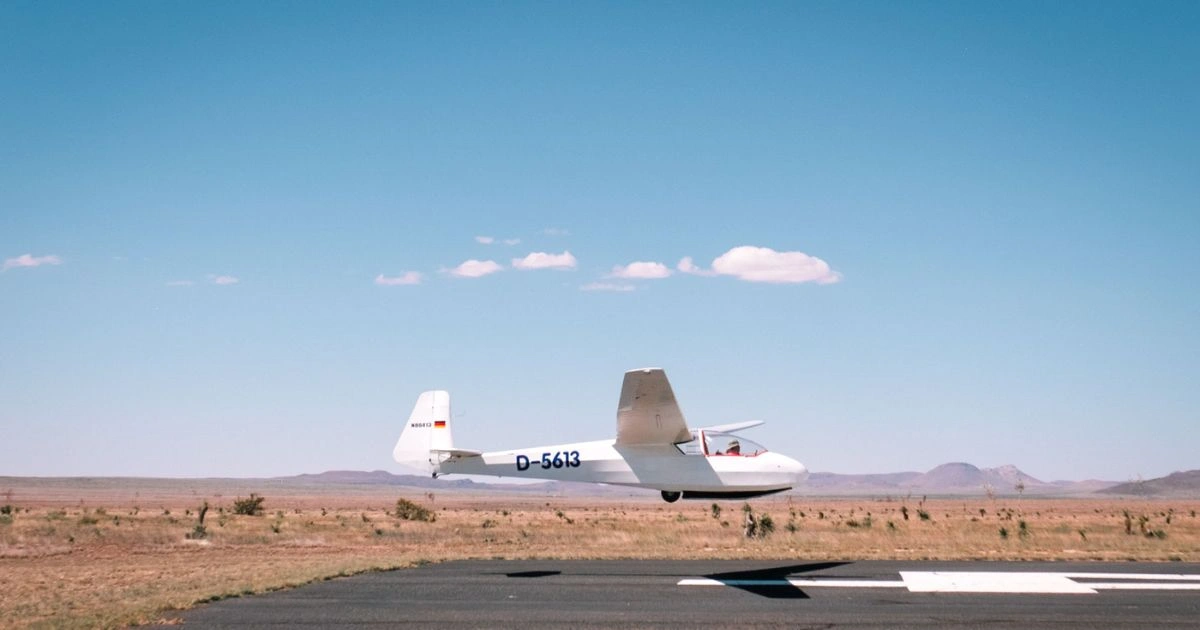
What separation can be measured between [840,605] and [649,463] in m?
7.29

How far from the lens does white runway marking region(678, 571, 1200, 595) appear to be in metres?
18.1

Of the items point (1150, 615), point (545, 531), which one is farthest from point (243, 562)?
point (1150, 615)

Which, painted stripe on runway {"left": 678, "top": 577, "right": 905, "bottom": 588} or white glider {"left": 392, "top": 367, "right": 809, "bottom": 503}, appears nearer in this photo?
painted stripe on runway {"left": 678, "top": 577, "right": 905, "bottom": 588}

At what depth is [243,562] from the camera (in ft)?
95.6

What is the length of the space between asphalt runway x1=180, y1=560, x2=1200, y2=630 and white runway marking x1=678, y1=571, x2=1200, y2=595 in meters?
0.03

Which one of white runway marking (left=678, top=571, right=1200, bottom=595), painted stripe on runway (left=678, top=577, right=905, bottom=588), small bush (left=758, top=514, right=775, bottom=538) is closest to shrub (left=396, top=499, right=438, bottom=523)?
small bush (left=758, top=514, right=775, bottom=538)

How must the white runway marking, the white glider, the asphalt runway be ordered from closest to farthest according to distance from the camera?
1. the asphalt runway
2. the white runway marking
3. the white glider

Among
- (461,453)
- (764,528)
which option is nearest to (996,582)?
(461,453)

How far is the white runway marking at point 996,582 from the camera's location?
59.5 feet

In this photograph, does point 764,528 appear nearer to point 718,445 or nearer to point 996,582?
point 718,445

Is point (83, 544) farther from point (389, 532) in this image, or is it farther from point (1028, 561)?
point (1028, 561)

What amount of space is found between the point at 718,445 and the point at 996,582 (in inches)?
270

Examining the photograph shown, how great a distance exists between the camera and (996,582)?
63.1 ft

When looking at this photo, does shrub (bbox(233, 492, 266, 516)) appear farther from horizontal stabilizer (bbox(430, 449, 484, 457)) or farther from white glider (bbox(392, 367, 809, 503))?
white glider (bbox(392, 367, 809, 503))
